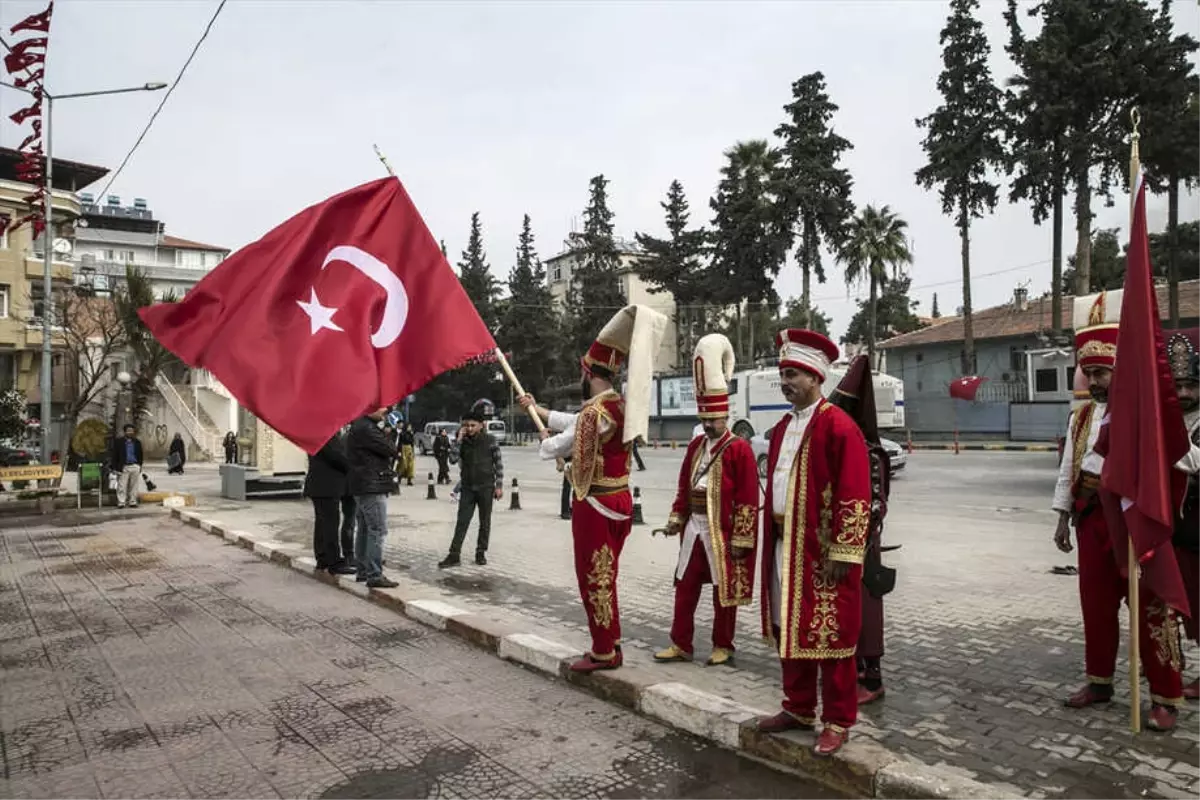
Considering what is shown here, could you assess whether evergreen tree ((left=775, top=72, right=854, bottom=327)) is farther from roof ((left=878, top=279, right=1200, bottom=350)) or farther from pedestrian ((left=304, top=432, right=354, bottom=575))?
pedestrian ((left=304, top=432, right=354, bottom=575))

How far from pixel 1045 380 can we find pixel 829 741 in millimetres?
32887

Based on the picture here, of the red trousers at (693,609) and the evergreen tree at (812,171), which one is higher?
the evergreen tree at (812,171)

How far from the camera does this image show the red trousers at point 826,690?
3.91 meters

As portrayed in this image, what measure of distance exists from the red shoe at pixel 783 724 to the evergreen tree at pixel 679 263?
164 ft

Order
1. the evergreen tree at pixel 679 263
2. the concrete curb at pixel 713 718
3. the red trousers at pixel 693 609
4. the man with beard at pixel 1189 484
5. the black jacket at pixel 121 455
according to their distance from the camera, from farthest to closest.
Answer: the evergreen tree at pixel 679 263 < the black jacket at pixel 121 455 < the red trousers at pixel 693 609 < the man with beard at pixel 1189 484 < the concrete curb at pixel 713 718

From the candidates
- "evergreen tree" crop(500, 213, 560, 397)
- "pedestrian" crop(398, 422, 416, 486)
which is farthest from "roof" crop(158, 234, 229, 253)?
"pedestrian" crop(398, 422, 416, 486)

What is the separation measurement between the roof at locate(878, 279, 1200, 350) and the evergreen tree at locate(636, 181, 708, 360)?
41.4 ft

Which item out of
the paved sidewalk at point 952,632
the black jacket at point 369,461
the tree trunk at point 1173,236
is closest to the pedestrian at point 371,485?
the black jacket at point 369,461

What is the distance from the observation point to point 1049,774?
3656 millimetres

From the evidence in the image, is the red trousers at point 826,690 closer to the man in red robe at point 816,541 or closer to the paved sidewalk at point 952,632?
the man in red robe at point 816,541

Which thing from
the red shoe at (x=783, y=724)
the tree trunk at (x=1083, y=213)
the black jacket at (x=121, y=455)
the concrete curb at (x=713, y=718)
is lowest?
the concrete curb at (x=713, y=718)

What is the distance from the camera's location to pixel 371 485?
807cm

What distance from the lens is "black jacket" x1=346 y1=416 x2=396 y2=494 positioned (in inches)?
318

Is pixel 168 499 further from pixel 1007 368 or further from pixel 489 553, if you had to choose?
pixel 1007 368
